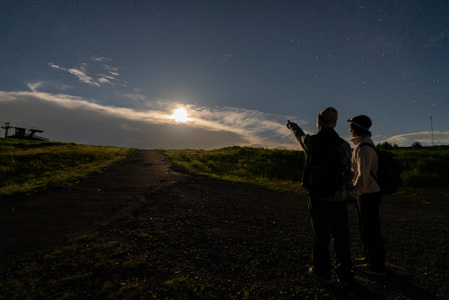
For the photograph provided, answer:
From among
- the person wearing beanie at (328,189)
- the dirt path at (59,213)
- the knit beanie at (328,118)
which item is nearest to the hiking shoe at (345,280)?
the person wearing beanie at (328,189)

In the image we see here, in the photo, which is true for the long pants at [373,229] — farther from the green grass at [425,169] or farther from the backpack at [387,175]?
the green grass at [425,169]

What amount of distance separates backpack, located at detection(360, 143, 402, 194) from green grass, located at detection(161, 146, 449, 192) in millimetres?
11706

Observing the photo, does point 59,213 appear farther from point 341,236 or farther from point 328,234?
point 341,236

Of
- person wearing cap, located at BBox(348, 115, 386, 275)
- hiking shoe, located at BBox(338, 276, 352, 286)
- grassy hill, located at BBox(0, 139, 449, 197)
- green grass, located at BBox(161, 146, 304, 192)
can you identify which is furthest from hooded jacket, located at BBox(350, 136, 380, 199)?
green grass, located at BBox(161, 146, 304, 192)

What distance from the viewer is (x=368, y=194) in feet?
13.4

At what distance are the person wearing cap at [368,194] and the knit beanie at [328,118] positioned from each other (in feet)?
2.02

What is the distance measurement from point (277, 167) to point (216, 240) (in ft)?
56.3

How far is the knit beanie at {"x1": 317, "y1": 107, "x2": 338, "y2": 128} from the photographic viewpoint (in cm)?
377

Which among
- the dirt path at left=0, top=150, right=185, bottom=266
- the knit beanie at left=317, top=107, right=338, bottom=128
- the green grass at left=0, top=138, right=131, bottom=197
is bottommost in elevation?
the dirt path at left=0, top=150, right=185, bottom=266

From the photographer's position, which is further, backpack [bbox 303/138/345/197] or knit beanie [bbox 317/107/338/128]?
knit beanie [bbox 317/107/338/128]

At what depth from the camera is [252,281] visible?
3.74m

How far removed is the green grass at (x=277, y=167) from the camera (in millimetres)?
16812

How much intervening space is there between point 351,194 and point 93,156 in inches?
847

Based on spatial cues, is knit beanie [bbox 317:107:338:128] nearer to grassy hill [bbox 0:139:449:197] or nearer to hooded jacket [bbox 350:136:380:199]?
hooded jacket [bbox 350:136:380:199]
